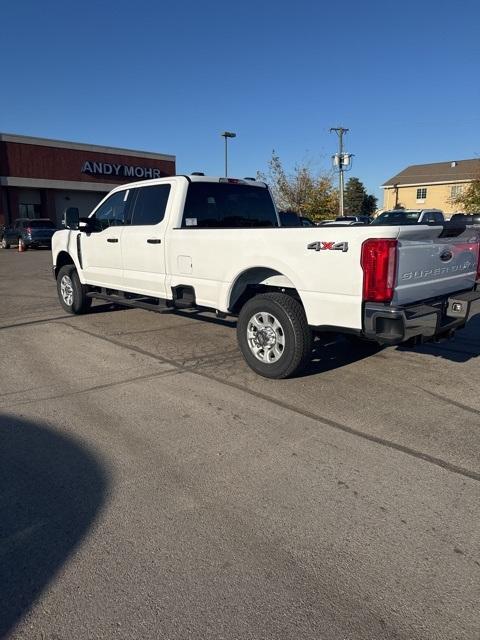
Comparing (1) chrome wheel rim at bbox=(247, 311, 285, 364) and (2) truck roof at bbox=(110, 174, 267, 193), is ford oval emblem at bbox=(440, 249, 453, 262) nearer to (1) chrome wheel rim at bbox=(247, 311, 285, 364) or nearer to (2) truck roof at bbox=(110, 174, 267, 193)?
(1) chrome wheel rim at bbox=(247, 311, 285, 364)

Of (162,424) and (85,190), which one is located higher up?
(85,190)

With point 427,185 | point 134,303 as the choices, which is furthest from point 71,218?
point 427,185

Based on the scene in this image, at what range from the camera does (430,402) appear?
185 inches

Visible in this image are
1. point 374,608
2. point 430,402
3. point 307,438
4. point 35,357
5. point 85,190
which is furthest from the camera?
point 85,190

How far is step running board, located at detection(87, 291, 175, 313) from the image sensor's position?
6.62 meters

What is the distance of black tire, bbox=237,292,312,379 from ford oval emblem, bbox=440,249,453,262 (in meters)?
1.42

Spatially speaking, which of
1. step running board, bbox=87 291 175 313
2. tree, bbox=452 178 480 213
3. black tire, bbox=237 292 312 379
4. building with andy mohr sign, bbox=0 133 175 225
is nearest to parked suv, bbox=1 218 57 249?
building with andy mohr sign, bbox=0 133 175 225


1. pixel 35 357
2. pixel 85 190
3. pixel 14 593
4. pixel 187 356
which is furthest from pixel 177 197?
pixel 85 190

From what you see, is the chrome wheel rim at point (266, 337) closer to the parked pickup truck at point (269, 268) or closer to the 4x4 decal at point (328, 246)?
the parked pickup truck at point (269, 268)

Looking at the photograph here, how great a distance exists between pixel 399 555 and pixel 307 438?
140 centimetres

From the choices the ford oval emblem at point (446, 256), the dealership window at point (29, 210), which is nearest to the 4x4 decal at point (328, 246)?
the ford oval emblem at point (446, 256)

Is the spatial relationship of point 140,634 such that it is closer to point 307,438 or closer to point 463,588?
point 463,588

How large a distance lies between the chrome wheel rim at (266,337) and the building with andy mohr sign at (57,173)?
35.1 m

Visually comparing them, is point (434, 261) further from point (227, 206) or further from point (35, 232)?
point (35, 232)
